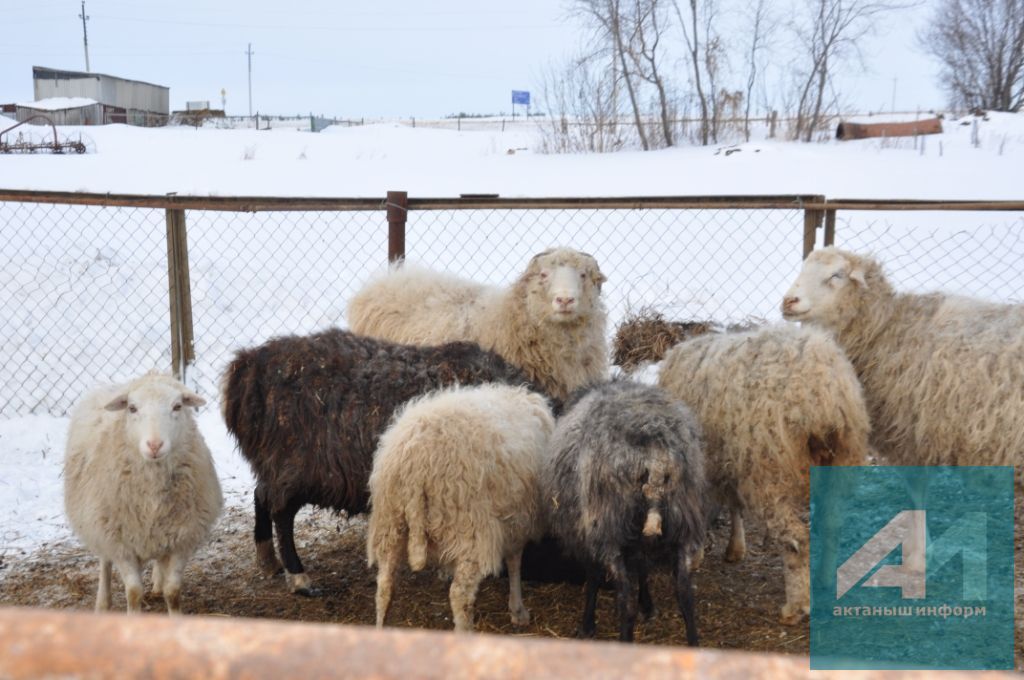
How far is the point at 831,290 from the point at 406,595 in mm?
3055

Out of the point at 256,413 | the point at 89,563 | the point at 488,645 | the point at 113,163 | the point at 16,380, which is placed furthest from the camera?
the point at 113,163

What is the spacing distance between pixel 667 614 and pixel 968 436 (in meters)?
1.79

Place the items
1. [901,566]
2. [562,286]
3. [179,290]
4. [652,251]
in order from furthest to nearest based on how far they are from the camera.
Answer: [652,251], [179,290], [562,286], [901,566]

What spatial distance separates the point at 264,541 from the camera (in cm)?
511

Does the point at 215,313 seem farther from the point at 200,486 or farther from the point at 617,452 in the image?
the point at 617,452

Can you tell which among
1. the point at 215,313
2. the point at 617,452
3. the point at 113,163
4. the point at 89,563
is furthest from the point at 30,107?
the point at 617,452

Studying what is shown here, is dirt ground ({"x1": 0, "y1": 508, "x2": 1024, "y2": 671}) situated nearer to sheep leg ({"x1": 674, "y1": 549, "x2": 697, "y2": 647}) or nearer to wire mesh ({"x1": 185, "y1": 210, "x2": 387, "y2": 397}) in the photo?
sheep leg ({"x1": 674, "y1": 549, "x2": 697, "y2": 647})

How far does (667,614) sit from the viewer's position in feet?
14.8

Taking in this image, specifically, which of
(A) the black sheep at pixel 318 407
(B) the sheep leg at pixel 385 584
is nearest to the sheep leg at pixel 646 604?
(B) the sheep leg at pixel 385 584

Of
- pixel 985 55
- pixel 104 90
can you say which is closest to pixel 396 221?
pixel 985 55

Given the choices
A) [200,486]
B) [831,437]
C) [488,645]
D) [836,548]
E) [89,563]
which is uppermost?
[488,645]

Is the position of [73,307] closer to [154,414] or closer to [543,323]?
[154,414]

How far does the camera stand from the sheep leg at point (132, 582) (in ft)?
13.9

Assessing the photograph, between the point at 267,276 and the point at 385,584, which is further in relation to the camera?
the point at 267,276
